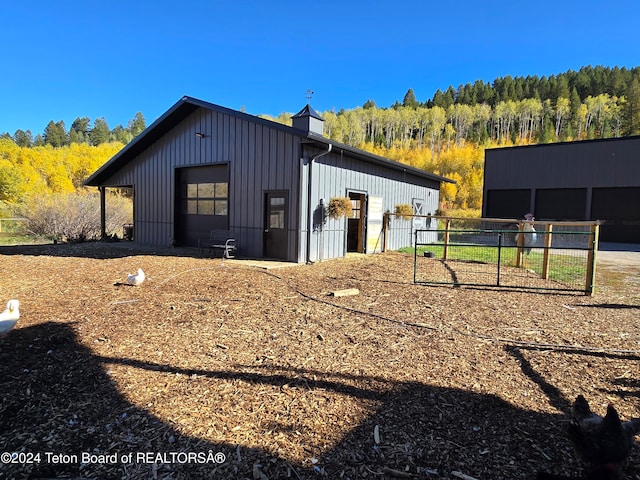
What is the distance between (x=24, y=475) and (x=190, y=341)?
1.94 meters

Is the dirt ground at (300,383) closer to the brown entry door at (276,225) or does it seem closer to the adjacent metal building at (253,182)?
the brown entry door at (276,225)

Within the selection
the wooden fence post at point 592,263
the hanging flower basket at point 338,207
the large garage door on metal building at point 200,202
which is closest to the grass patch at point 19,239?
the large garage door on metal building at point 200,202

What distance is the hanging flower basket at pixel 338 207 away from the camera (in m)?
10.4

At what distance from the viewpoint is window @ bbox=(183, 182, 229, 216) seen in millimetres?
11754

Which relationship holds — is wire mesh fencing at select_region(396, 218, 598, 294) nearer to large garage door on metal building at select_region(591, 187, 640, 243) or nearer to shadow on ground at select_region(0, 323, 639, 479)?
shadow on ground at select_region(0, 323, 639, 479)

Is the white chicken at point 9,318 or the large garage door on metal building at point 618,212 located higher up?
the large garage door on metal building at point 618,212

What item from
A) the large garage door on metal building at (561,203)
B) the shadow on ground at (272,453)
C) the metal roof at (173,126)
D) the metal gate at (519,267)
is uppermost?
the metal roof at (173,126)

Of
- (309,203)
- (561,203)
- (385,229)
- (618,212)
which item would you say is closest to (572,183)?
(561,203)

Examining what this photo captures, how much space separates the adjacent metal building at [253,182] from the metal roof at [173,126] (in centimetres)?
3

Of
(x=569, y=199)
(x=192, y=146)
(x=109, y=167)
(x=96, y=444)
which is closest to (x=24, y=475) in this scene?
(x=96, y=444)

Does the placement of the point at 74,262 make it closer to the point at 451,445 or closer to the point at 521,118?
the point at 451,445

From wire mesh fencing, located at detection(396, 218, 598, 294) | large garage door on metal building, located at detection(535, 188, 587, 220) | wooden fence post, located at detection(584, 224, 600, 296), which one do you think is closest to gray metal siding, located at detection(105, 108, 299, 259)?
wire mesh fencing, located at detection(396, 218, 598, 294)

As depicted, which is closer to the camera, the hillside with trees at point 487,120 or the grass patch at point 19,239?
the grass patch at point 19,239

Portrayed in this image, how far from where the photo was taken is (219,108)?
36.2 ft
